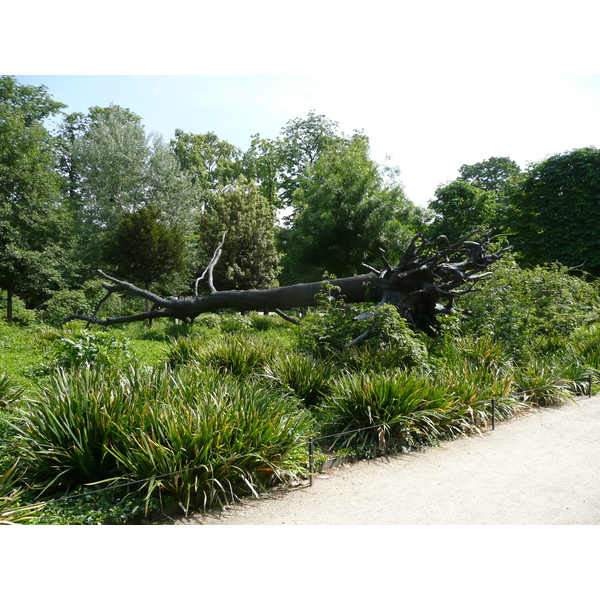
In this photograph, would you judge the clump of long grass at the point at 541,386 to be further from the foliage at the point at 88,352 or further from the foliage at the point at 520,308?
the foliage at the point at 88,352

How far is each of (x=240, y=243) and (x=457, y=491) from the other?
21.9 m

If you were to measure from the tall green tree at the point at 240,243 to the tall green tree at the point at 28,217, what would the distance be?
730cm

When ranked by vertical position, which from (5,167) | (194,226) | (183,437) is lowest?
(183,437)

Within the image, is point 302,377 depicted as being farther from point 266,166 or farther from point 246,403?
point 266,166

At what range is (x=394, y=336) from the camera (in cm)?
695

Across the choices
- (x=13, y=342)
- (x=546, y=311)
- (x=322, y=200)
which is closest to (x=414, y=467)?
(x=546, y=311)

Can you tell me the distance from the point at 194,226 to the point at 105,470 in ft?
84.9

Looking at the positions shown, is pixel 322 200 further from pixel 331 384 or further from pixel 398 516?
pixel 398 516

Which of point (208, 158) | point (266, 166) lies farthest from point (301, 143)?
point (208, 158)

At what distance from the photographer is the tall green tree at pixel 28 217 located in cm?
1828

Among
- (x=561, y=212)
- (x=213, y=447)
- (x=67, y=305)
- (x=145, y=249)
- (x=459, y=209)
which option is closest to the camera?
(x=213, y=447)

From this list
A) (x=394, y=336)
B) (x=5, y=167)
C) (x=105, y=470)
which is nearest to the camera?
(x=105, y=470)

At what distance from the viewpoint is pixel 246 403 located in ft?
13.9

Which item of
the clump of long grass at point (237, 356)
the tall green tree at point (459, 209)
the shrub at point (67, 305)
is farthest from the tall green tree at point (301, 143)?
the clump of long grass at point (237, 356)
